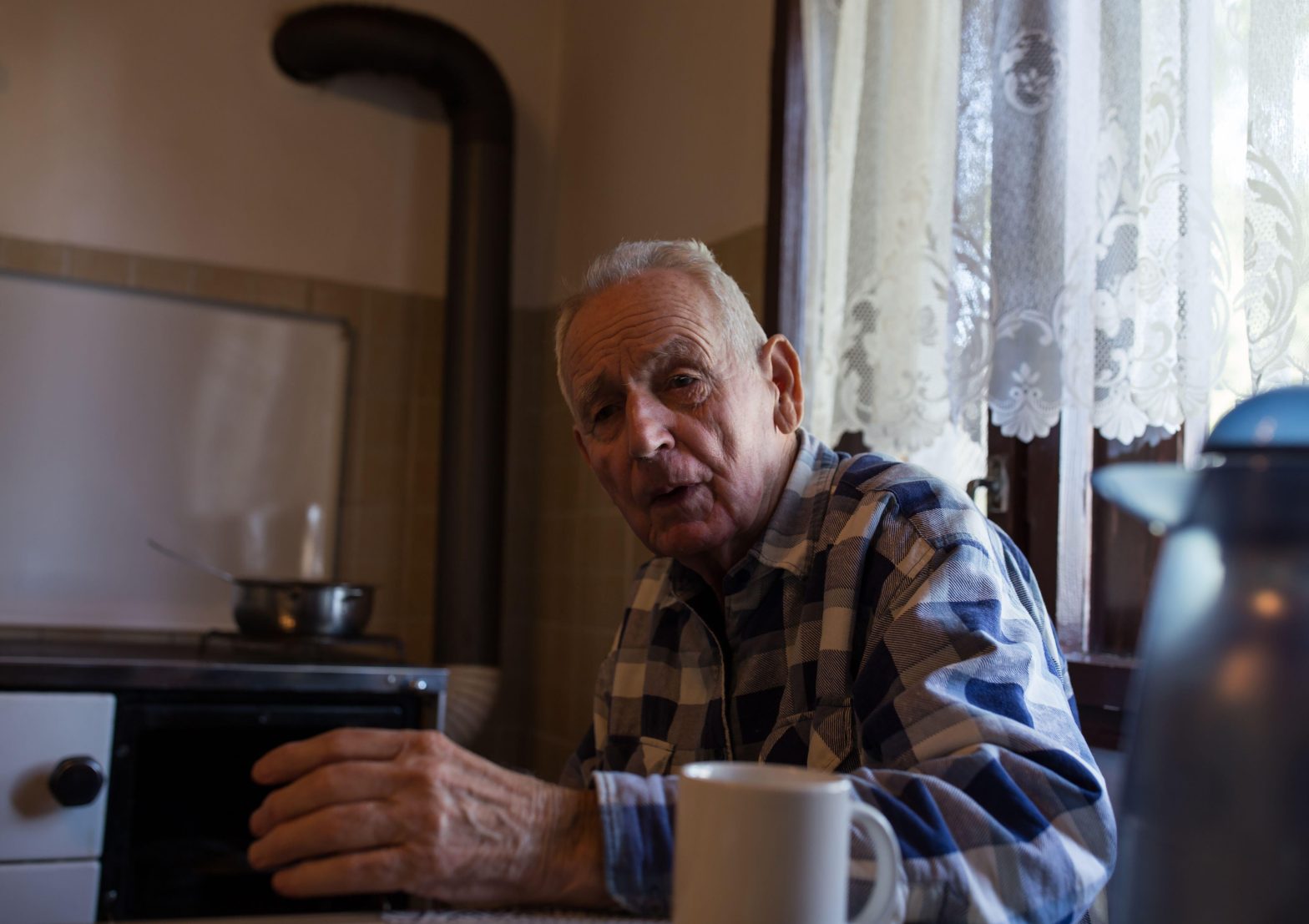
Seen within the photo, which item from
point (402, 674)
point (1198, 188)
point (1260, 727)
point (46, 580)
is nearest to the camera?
point (1260, 727)

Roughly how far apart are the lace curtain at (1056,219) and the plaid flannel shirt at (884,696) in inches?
10.2

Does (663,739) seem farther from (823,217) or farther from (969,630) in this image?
(823,217)

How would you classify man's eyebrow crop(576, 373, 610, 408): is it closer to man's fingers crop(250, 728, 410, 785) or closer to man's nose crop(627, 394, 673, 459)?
man's nose crop(627, 394, 673, 459)

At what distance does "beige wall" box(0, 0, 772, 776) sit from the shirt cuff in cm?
159

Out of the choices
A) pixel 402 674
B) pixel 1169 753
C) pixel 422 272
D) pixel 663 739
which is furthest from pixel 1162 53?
pixel 422 272

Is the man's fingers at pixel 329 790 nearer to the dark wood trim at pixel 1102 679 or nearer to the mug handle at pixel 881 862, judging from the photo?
the mug handle at pixel 881 862

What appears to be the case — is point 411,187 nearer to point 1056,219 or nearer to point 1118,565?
point 1056,219

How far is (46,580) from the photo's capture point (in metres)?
Answer: 2.34

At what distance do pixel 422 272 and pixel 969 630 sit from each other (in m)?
2.17

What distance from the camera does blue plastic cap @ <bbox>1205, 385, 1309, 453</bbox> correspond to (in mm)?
443

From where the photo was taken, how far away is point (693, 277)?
4.06ft

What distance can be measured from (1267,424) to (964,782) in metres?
0.31

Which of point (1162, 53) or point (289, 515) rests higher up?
point (1162, 53)

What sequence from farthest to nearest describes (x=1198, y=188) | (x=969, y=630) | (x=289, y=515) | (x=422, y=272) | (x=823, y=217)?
(x=422, y=272) → (x=289, y=515) → (x=823, y=217) → (x=1198, y=188) → (x=969, y=630)
